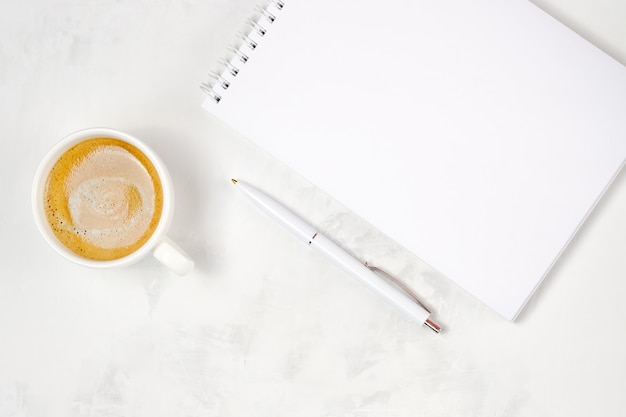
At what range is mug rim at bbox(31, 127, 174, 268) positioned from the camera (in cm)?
60

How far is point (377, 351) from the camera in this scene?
2.18 feet

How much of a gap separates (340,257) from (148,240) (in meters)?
0.19

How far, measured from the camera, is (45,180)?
62 cm

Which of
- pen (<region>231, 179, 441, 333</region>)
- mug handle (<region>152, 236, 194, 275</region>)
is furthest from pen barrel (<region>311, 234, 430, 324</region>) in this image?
mug handle (<region>152, 236, 194, 275</region>)

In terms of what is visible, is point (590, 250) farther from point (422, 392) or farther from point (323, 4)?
point (323, 4)

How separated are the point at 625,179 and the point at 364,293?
29 centimetres

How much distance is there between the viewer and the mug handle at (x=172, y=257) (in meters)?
0.60

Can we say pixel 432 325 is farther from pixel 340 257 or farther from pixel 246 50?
pixel 246 50

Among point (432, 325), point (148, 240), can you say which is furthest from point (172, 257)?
point (432, 325)

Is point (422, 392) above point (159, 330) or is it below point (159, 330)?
above

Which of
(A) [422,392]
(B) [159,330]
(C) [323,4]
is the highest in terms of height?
(C) [323,4]

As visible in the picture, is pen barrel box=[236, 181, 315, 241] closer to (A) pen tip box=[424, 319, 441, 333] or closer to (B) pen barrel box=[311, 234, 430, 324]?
(B) pen barrel box=[311, 234, 430, 324]

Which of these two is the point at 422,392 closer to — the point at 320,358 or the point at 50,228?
the point at 320,358

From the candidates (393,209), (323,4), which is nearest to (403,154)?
(393,209)
